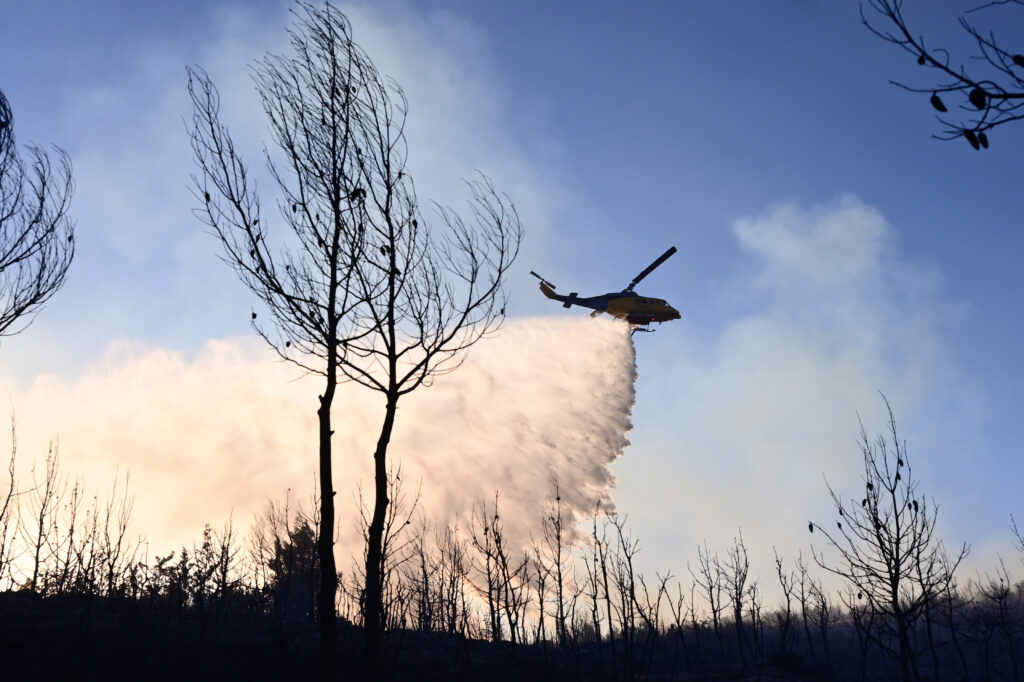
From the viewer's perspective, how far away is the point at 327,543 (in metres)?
9.77

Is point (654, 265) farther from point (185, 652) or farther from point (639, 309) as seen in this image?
point (185, 652)

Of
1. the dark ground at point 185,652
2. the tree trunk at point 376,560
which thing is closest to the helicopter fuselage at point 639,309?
the dark ground at point 185,652

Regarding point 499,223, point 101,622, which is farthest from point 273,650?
point 499,223

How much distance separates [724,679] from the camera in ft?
114

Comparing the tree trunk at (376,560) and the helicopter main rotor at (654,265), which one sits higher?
the helicopter main rotor at (654,265)

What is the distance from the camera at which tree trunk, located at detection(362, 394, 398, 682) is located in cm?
957

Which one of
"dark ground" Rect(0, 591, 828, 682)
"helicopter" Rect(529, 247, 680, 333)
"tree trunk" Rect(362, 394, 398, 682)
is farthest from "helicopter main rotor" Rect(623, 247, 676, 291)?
"tree trunk" Rect(362, 394, 398, 682)

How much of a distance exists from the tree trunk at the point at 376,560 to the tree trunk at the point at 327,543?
0.47 m

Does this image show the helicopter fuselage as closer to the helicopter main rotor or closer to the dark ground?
the helicopter main rotor

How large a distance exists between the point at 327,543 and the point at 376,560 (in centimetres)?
85

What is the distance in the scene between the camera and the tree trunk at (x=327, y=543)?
367 inches

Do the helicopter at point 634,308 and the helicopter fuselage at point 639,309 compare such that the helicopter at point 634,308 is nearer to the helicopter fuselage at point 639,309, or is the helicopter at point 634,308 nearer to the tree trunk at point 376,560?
the helicopter fuselage at point 639,309

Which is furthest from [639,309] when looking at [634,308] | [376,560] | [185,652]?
[376,560]

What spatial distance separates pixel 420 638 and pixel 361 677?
31.1 ft
